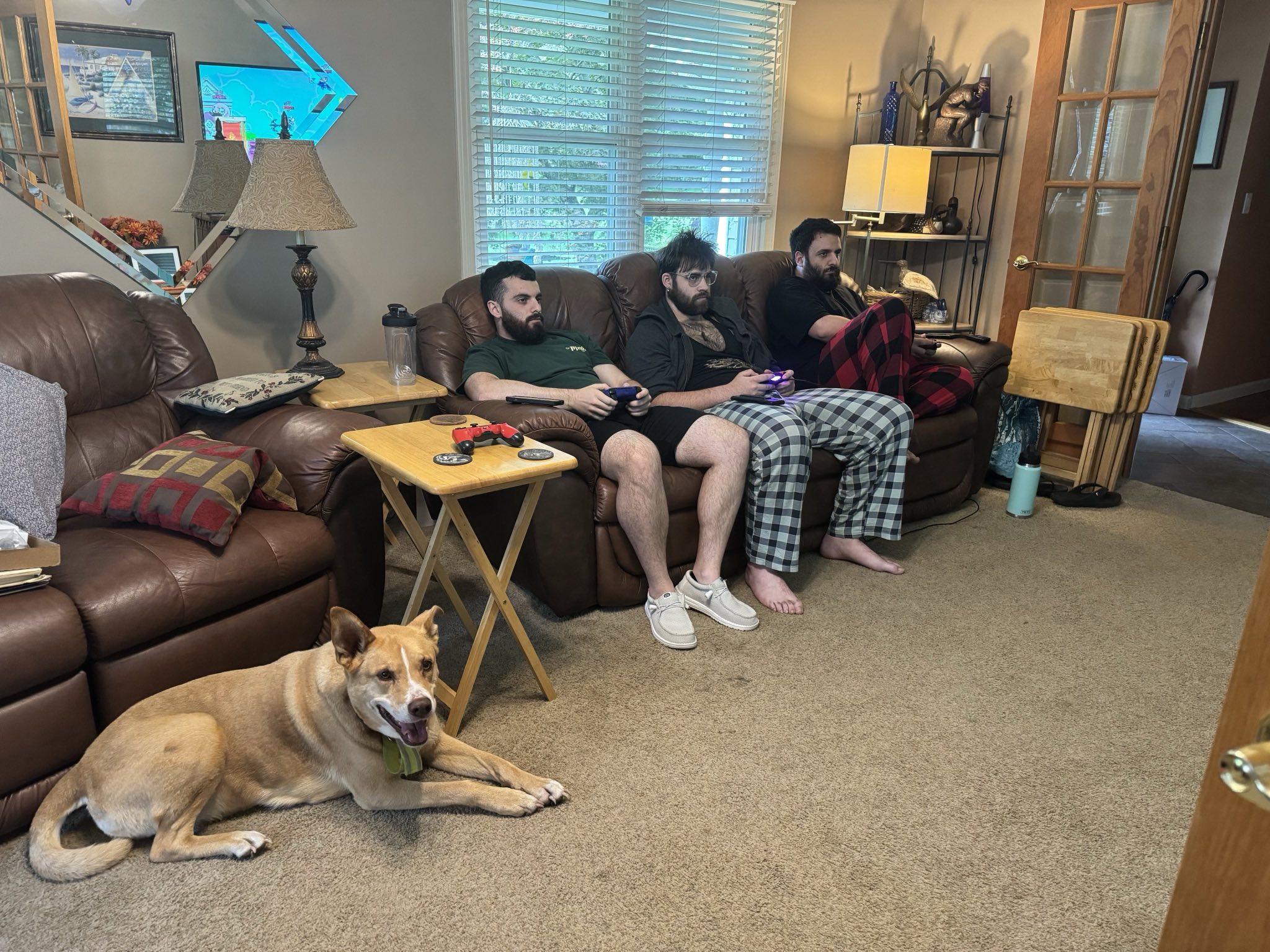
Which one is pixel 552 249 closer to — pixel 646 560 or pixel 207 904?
pixel 646 560

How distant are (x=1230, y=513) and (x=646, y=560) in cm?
259

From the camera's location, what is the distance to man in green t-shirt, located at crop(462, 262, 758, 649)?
2.44m

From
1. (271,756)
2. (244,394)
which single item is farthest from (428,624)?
(244,394)

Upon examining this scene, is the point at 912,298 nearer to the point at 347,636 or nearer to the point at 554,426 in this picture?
the point at 554,426

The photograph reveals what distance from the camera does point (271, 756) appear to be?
5.47 feet

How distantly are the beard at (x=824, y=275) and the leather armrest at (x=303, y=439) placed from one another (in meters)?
1.87

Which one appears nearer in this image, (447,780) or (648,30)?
(447,780)

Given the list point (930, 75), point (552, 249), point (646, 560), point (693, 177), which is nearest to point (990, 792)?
point (646, 560)

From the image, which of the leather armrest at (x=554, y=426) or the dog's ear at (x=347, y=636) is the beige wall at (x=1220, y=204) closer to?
the leather armrest at (x=554, y=426)

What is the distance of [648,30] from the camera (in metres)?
3.62

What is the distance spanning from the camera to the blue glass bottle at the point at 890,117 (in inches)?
164

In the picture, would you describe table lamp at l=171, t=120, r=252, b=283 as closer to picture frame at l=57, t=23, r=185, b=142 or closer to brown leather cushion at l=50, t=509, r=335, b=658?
picture frame at l=57, t=23, r=185, b=142

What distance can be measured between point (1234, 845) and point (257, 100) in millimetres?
3107

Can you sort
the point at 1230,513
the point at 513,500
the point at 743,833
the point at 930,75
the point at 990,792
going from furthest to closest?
the point at 930,75, the point at 1230,513, the point at 513,500, the point at 990,792, the point at 743,833
